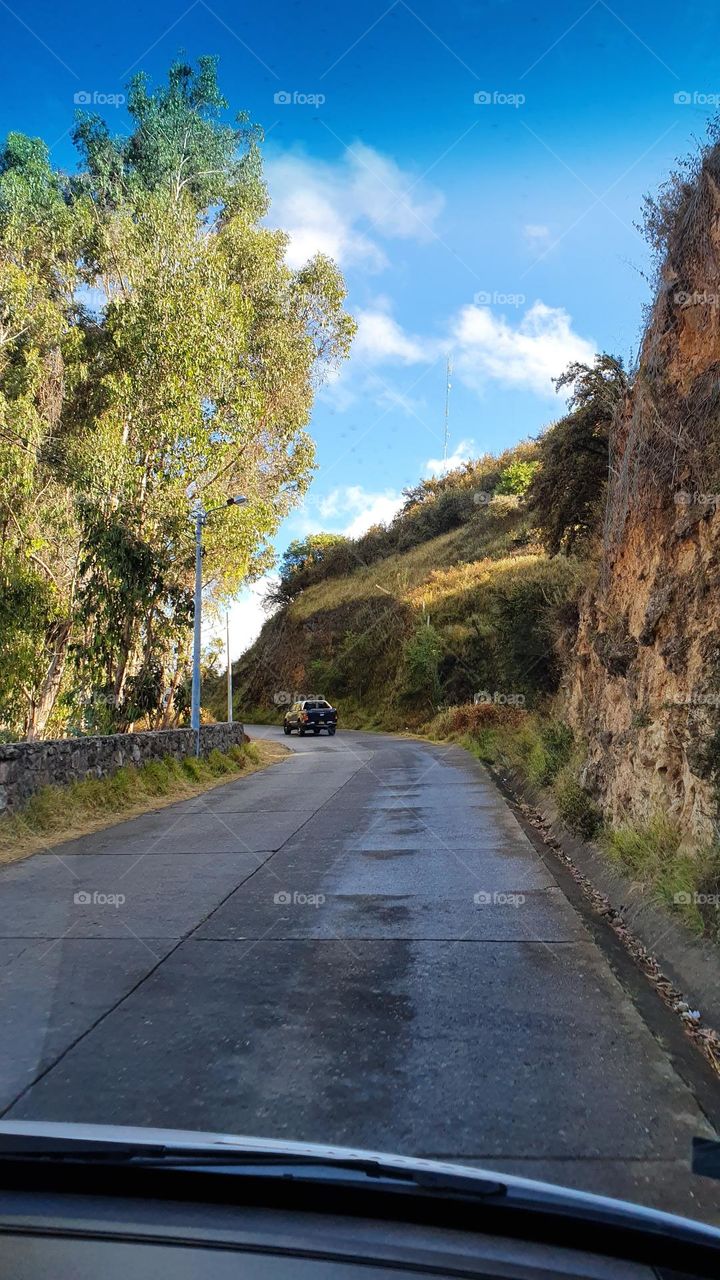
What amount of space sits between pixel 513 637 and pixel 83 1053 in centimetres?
2151

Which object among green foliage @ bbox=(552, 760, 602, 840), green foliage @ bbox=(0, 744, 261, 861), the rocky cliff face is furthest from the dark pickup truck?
the rocky cliff face

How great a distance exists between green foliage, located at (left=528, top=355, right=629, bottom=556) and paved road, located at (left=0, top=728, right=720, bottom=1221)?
9088 mm

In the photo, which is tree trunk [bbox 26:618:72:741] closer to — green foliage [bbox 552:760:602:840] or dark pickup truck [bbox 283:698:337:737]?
green foliage [bbox 552:760:602:840]

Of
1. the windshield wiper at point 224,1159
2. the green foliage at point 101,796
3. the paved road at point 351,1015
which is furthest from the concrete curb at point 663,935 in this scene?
the green foliage at point 101,796

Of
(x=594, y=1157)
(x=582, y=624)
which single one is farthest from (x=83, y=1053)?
(x=582, y=624)

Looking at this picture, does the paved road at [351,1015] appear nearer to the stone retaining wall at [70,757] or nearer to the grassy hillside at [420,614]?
the stone retaining wall at [70,757]

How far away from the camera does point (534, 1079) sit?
4.33m

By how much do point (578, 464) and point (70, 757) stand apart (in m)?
10.6

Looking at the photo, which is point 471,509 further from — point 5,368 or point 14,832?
point 14,832

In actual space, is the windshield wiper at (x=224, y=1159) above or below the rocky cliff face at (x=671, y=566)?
below

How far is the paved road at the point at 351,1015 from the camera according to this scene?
3.83m

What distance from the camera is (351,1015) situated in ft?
17.0

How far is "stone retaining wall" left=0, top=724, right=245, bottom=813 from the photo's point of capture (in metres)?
12.5

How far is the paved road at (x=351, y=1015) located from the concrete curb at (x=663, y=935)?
0.35 meters
